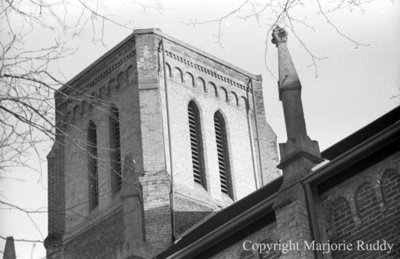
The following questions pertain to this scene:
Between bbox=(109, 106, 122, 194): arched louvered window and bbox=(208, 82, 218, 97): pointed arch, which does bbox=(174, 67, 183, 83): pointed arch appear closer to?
bbox=(208, 82, 218, 97): pointed arch

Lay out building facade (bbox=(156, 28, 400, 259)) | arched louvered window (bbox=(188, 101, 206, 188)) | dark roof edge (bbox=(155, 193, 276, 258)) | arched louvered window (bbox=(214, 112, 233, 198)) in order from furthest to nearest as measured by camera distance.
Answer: arched louvered window (bbox=(214, 112, 233, 198))
arched louvered window (bbox=(188, 101, 206, 188))
dark roof edge (bbox=(155, 193, 276, 258))
building facade (bbox=(156, 28, 400, 259))

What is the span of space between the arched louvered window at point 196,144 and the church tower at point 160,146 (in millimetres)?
37

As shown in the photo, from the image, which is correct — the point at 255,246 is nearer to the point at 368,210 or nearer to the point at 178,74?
the point at 368,210

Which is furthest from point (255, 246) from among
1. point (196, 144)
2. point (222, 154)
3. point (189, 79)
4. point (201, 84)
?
point (201, 84)

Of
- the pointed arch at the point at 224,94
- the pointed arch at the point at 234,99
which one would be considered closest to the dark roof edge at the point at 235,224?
the pointed arch at the point at 224,94

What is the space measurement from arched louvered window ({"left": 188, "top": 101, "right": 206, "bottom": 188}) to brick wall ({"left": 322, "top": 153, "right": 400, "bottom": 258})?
556 inches

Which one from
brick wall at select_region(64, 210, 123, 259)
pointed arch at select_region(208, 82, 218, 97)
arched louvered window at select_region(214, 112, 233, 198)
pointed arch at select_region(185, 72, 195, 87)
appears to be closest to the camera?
brick wall at select_region(64, 210, 123, 259)

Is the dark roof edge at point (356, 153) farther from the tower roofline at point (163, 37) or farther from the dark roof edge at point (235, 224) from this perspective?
the tower roofline at point (163, 37)

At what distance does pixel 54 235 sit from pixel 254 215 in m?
14.9

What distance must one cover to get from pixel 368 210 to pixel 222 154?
16433 millimetres

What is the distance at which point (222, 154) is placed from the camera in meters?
31.7

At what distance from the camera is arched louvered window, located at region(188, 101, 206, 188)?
99.5 feet

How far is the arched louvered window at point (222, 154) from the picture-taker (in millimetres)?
30969

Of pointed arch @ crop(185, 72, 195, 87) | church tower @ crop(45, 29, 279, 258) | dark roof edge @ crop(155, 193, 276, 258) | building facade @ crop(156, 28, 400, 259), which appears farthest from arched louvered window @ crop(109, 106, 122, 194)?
dark roof edge @ crop(155, 193, 276, 258)
